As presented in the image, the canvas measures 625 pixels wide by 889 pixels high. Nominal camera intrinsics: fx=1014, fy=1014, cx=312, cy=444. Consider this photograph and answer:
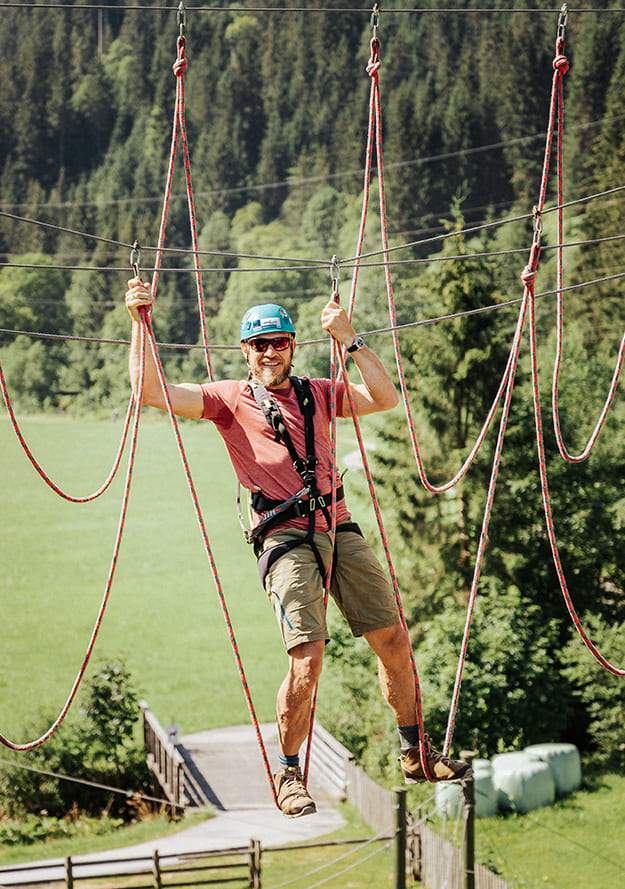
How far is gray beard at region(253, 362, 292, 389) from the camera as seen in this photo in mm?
4395

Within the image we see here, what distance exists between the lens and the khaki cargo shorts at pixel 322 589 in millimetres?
4133

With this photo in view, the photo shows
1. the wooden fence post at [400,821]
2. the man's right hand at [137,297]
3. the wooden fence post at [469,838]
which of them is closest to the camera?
the man's right hand at [137,297]

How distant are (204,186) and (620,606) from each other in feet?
187

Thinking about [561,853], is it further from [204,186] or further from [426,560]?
[204,186]

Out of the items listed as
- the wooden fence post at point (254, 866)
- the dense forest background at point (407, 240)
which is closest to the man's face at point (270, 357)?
the dense forest background at point (407, 240)

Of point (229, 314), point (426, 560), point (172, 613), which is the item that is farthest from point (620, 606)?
point (229, 314)

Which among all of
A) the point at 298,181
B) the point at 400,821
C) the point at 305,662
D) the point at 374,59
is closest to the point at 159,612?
the point at 400,821

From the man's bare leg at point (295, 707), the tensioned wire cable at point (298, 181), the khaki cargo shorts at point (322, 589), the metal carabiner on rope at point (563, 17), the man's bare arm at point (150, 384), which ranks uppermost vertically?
the tensioned wire cable at point (298, 181)

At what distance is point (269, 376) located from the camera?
4.39 metres

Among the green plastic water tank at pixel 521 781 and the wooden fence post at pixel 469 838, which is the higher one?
the wooden fence post at pixel 469 838

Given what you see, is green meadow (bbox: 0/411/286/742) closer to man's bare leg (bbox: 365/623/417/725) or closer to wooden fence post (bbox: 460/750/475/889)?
wooden fence post (bbox: 460/750/475/889)

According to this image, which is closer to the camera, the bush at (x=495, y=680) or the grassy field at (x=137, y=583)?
the bush at (x=495, y=680)

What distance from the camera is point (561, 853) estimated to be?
14.9 m

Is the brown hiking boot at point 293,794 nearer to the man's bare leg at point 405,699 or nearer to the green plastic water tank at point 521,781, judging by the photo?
the man's bare leg at point 405,699
